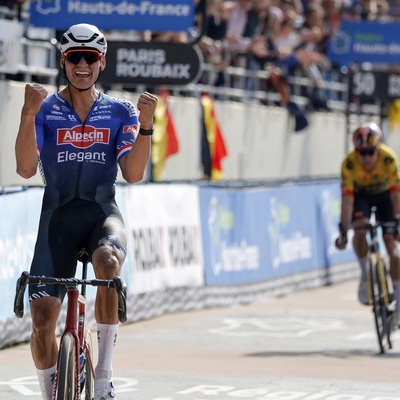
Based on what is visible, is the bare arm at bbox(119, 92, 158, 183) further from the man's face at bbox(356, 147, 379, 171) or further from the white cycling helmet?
the man's face at bbox(356, 147, 379, 171)

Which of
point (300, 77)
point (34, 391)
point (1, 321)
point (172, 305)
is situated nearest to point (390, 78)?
point (300, 77)

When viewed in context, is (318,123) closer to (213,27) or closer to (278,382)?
(213,27)

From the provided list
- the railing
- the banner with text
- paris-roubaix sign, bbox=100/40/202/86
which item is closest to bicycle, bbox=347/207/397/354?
paris-roubaix sign, bbox=100/40/202/86

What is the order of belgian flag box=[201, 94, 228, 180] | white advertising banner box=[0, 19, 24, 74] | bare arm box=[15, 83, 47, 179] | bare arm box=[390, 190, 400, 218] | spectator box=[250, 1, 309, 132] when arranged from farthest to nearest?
spectator box=[250, 1, 309, 132]
belgian flag box=[201, 94, 228, 180]
white advertising banner box=[0, 19, 24, 74]
bare arm box=[390, 190, 400, 218]
bare arm box=[15, 83, 47, 179]

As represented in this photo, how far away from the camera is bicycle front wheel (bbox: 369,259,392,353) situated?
1265 centimetres

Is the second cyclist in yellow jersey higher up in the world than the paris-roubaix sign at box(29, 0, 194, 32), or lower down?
lower down

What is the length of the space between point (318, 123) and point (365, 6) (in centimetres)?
260

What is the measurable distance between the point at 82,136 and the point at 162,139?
1004 cm

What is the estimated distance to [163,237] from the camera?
15.0 metres

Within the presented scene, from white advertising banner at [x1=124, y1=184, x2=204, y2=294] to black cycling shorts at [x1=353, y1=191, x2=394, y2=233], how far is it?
7.31ft

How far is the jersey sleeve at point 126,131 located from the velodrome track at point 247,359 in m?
2.23

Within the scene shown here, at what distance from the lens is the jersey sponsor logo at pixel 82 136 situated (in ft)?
25.5

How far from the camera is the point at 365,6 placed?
26.2 metres

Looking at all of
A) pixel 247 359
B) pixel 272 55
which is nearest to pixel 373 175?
pixel 247 359
